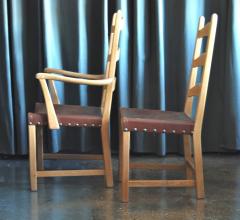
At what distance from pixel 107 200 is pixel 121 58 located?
3.42 feet

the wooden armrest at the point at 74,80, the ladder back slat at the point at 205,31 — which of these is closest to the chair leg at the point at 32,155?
the wooden armrest at the point at 74,80

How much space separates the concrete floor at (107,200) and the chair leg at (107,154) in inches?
2.2

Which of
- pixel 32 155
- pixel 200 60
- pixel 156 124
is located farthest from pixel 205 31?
pixel 32 155

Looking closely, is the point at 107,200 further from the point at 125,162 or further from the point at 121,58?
the point at 121,58

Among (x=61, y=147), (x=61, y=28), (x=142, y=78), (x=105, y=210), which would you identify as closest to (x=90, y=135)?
(x=61, y=147)

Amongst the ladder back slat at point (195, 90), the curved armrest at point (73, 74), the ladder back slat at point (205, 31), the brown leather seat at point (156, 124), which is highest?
the ladder back slat at point (205, 31)

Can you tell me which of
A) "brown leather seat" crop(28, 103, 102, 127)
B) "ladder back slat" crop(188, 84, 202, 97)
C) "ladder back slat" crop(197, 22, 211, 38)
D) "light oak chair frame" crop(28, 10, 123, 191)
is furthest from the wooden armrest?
"ladder back slat" crop(197, 22, 211, 38)

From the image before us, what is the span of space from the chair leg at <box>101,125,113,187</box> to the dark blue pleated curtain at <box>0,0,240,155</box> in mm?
588

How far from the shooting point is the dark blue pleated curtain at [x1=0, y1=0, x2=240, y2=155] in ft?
8.80

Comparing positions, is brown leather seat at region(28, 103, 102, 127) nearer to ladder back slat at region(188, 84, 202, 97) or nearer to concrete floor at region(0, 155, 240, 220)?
concrete floor at region(0, 155, 240, 220)

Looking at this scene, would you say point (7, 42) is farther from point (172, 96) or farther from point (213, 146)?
point (213, 146)

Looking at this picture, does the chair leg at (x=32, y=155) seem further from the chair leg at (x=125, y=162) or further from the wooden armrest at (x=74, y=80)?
the chair leg at (x=125, y=162)

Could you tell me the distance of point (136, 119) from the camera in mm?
2006

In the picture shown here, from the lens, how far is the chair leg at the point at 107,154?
2.20 metres
